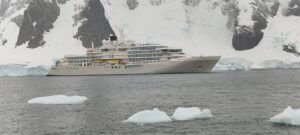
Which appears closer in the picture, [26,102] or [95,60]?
[26,102]

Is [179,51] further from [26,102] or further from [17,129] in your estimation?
[17,129]

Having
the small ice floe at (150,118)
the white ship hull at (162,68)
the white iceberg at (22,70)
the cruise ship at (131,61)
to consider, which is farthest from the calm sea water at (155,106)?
the white iceberg at (22,70)

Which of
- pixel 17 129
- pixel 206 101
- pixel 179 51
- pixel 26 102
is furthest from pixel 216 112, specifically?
pixel 179 51

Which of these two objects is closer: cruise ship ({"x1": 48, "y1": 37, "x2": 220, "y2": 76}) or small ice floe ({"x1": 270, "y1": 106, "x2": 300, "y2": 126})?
small ice floe ({"x1": 270, "y1": 106, "x2": 300, "y2": 126})

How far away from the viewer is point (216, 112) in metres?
56.1

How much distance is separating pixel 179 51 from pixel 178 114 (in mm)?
93937

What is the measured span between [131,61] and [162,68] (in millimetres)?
10472

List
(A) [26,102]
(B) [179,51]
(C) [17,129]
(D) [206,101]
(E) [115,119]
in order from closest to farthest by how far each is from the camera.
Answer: (C) [17,129] < (E) [115,119] < (D) [206,101] < (A) [26,102] < (B) [179,51]

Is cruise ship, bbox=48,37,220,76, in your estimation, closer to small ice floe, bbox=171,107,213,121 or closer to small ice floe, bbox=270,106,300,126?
small ice floe, bbox=171,107,213,121

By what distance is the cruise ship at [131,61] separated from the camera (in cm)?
14012

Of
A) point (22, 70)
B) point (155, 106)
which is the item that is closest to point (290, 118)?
point (155, 106)

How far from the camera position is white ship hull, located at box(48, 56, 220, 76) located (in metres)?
139

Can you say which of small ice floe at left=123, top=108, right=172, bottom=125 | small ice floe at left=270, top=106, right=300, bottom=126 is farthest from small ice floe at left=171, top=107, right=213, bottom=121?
small ice floe at left=270, top=106, right=300, bottom=126

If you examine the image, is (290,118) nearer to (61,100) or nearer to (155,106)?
(155,106)
